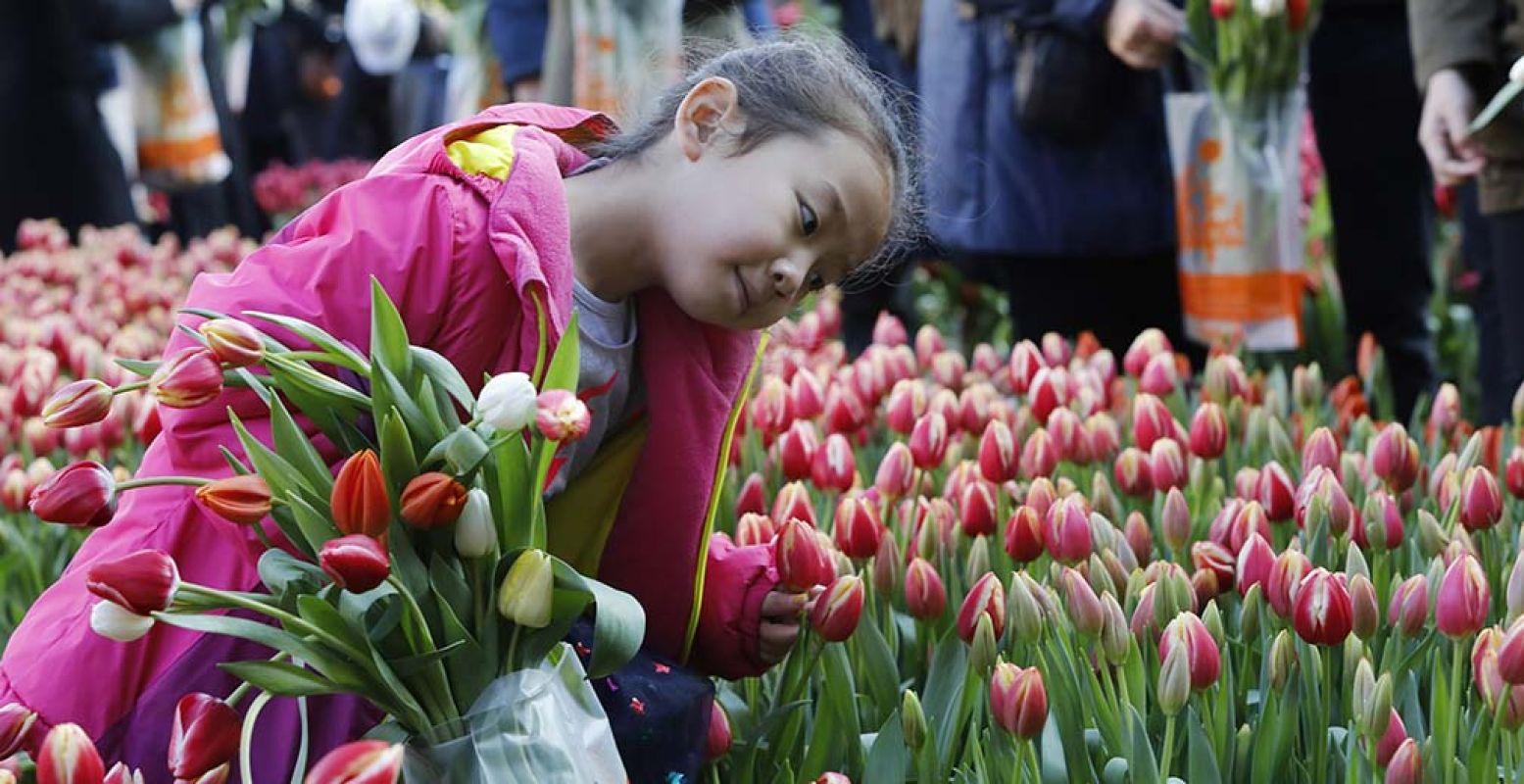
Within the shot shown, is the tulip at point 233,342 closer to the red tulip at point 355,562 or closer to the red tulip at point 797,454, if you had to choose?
the red tulip at point 355,562

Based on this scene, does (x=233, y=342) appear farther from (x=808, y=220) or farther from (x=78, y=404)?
(x=808, y=220)

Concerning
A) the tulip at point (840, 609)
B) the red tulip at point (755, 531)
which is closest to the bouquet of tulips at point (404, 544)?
the tulip at point (840, 609)

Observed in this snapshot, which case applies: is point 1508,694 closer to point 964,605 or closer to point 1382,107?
point 964,605

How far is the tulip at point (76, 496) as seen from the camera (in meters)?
1.36

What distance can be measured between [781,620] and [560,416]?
721 mm

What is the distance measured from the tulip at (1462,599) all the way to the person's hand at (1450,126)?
1.41 m

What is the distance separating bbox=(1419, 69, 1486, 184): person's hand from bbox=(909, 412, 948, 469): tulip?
40.9 inches

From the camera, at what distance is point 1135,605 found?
2.01 m

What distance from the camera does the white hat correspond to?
35.3 ft

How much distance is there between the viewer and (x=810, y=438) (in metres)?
2.62

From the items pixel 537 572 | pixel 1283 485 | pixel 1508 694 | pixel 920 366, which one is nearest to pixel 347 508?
pixel 537 572

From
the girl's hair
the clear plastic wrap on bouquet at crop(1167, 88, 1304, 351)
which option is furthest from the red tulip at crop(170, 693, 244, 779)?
the clear plastic wrap on bouquet at crop(1167, 88, 1304, 351)

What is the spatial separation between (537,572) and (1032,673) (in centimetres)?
45

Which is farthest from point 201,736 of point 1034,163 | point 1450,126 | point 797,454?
point 1034,163
